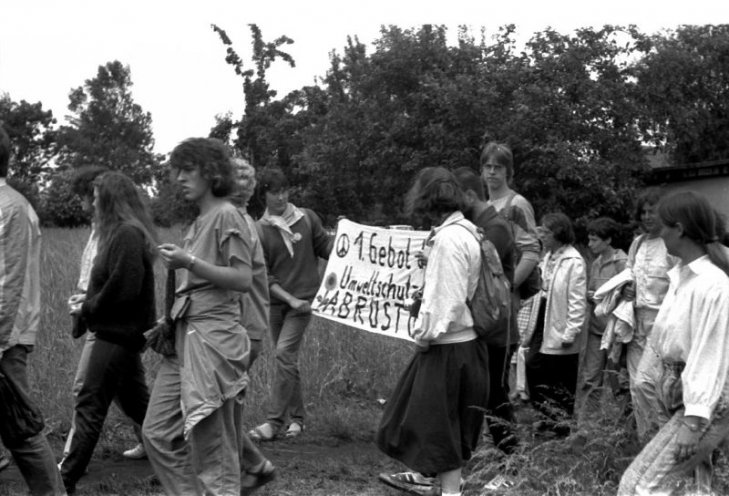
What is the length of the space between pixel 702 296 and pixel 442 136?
20867 millimetres

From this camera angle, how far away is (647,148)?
25.0 m

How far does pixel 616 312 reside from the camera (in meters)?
6.95

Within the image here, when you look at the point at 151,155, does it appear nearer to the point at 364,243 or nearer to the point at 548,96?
the point at 548,96

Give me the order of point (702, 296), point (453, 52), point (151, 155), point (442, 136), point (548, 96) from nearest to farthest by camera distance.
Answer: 1. point (702, 296)
2. point (548, 96)
3. point (442, 136)
4. point (453, 52)
5. point (151, 155)

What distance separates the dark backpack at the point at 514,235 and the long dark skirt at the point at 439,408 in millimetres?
1286

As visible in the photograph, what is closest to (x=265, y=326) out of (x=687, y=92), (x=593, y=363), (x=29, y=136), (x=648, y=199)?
(x=648, y=199)

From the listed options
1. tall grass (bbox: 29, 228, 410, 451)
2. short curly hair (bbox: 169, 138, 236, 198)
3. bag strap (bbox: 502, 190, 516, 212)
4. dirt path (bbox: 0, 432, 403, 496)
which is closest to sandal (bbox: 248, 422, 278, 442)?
dirt path (bbox: 0, 432, 403, 496)

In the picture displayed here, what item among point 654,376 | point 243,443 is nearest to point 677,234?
point 654,376

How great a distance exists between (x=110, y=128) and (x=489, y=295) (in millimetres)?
90351

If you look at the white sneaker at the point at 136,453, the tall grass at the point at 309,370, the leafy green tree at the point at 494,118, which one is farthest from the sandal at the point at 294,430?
the leafy green tree at the point at 494,118

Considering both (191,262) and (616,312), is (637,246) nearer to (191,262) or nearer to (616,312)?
(616,312)

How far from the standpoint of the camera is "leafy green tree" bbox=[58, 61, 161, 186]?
8738 centimetres

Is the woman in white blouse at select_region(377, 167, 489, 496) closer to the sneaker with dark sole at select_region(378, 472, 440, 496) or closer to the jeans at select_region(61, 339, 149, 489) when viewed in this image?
the sneaker with dark sole at select_region(378, 472, 440, 496)

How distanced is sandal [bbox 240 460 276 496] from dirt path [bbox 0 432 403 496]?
0.40 metres
